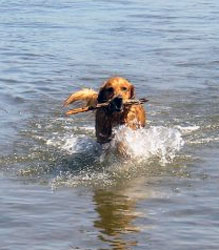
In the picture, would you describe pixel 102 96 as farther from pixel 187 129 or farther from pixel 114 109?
pixel 187 129

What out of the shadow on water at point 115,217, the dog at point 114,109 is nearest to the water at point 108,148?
the shadow on water at point 115,217

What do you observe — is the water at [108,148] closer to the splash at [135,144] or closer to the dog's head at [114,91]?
the splash at [135,144]

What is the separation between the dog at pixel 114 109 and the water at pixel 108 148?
128mm

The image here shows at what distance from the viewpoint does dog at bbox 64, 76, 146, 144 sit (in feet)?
27.1

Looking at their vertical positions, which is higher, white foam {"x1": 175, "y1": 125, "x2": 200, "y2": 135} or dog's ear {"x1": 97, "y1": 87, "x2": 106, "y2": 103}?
dog's ear {"x1": 97, "y1": 87, "x2": 106, "y2": 103}

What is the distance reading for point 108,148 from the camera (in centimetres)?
862

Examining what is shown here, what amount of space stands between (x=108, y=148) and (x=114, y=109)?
23.7 inches

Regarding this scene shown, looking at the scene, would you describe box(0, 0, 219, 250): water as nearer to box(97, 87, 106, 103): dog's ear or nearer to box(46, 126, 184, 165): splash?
box(46, 126, 184, 165): splash

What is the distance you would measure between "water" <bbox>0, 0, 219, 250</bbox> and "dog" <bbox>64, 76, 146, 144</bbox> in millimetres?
128

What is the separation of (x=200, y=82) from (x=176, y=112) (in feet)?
6.87

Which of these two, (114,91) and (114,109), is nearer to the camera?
(114,109)

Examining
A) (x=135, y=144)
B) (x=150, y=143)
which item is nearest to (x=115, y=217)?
(x=135, y=144)

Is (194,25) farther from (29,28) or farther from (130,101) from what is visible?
(130,101)


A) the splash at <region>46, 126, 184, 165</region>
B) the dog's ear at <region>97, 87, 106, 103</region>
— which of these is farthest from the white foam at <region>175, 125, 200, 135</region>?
the dog's ear at <region>97, 87, 106, 103</region>
